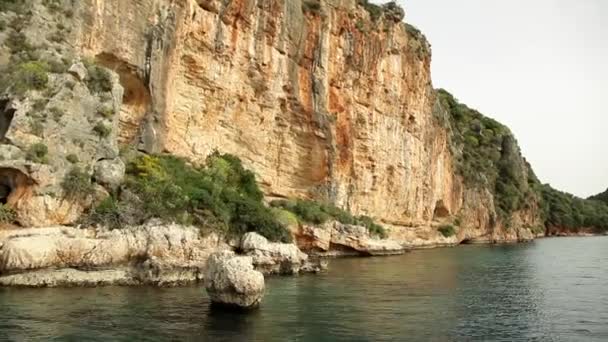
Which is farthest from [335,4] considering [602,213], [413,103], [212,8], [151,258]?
[602,213]

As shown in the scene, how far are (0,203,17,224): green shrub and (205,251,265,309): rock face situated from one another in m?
9.26

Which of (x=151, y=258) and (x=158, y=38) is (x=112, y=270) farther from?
(x=158, y=38)

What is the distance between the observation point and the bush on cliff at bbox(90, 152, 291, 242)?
25.6m

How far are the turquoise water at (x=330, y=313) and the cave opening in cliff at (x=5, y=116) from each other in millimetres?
7602

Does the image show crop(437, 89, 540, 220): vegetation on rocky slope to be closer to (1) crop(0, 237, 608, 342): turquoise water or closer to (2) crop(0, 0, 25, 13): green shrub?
(1) crop(0, 237, 608, 342): turquoise water

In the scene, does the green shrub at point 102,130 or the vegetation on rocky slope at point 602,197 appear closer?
the green shrub at point 102,130

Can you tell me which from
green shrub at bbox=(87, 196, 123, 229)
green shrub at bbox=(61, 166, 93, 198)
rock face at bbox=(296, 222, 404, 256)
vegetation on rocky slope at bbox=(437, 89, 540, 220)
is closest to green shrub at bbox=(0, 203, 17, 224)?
green shrub at bbox=(61, 166, 93, 198)

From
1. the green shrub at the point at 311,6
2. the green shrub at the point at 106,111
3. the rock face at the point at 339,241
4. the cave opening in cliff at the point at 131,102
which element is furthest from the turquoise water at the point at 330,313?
the green shrub at the point at 311,6

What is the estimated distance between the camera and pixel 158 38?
32.8 metres

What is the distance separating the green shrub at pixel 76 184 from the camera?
77.8 ft

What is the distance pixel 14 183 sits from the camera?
23.2m

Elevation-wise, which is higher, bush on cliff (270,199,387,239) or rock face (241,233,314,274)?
bush on cliff (270,199,387,239)

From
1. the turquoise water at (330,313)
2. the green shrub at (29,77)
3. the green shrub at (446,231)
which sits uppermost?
the green shrub at (29,77)

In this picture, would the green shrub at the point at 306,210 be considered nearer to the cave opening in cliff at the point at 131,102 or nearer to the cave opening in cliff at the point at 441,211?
the cave opening in cliff at the point at 131,102
